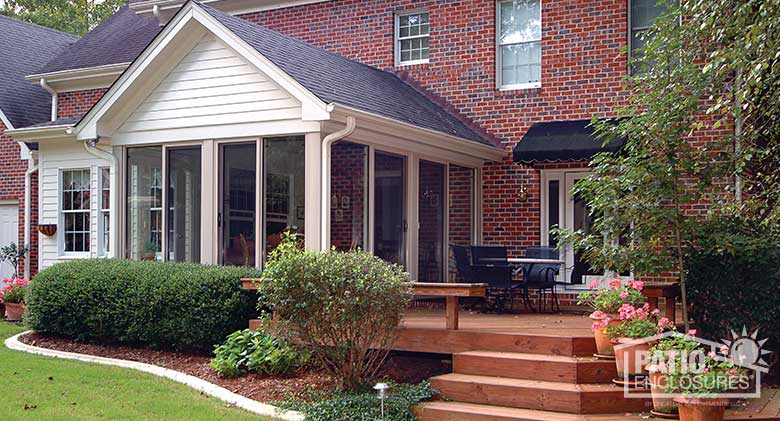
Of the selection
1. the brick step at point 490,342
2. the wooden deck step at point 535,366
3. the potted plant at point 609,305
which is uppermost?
the potted plant at point 609,305

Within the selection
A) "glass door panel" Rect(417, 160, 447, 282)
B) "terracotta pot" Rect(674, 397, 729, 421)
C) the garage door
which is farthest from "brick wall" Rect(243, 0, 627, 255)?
the garage door

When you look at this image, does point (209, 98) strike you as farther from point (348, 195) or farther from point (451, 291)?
point (451, 291)

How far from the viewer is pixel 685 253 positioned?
29.9ft

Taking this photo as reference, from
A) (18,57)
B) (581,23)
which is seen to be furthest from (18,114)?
(581,23)

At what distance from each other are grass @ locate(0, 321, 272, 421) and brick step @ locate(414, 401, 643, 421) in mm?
1591

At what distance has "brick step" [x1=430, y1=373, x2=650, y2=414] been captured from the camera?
748 cm

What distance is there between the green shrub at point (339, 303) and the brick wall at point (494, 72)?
5.53 metres

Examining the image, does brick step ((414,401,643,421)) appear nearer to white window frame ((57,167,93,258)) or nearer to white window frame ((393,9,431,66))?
white window frame ((393,9,431,66))

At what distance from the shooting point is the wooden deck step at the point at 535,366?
7.89 meters

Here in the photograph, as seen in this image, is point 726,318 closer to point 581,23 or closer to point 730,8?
point 730,8

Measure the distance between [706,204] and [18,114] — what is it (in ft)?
46.7

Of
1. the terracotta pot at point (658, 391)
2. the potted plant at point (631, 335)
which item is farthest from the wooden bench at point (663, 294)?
the terracotta pot at point (658, 391)

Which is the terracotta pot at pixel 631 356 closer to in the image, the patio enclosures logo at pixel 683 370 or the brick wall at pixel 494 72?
the patio enclosures logo at pixel 683 370

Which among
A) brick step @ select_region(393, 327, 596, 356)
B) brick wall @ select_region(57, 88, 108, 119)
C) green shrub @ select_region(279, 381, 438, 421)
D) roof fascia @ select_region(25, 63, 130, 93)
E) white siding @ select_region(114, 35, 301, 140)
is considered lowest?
green shrub @ select_region(279, 381, 438, 421)
